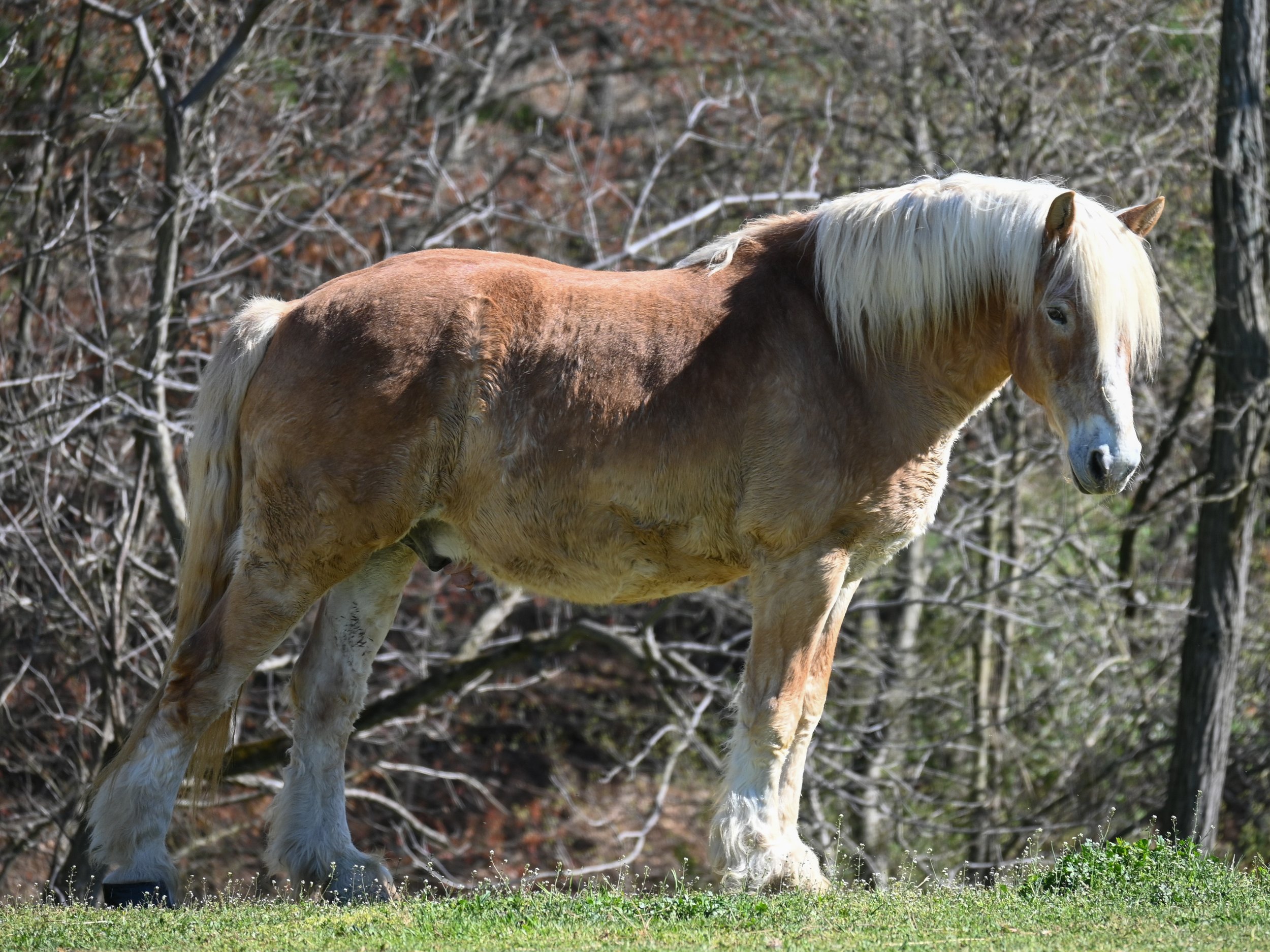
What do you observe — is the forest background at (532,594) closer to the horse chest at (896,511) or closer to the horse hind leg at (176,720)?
the horse hind leg at (176,720)

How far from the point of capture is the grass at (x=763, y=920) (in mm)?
3904

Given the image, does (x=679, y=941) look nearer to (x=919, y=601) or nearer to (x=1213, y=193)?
(x=919, y=601)

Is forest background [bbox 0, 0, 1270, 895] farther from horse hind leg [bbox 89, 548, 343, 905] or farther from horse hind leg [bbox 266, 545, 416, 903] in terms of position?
horse hind leg [bbox 89, 548, 343, 905]

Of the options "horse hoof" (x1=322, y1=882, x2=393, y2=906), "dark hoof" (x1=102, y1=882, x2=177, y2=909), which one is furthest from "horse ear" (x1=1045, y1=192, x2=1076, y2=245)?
"dark hoof" (x1=102, y1=882, x2=177, y2=909)

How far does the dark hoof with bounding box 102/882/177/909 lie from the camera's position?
4621 millimetres

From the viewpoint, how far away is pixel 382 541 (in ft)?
16.0

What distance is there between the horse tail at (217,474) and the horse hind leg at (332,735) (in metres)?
0.30

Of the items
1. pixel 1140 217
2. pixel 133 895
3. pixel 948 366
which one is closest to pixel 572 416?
pixel 948 366

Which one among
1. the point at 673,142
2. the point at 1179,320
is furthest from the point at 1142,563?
the point at 673,142

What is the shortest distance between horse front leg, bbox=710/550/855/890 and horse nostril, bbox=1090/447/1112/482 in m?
0.90

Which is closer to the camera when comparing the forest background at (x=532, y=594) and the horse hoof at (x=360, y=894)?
the horse hoof at (x=360, y=894)

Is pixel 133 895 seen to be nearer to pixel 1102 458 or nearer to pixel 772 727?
pixel 772 727

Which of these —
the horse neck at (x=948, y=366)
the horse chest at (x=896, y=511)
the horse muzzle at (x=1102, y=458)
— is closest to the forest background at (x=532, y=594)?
the horse chest at (x=896, y=511)

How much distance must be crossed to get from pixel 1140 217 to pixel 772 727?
226 cm
